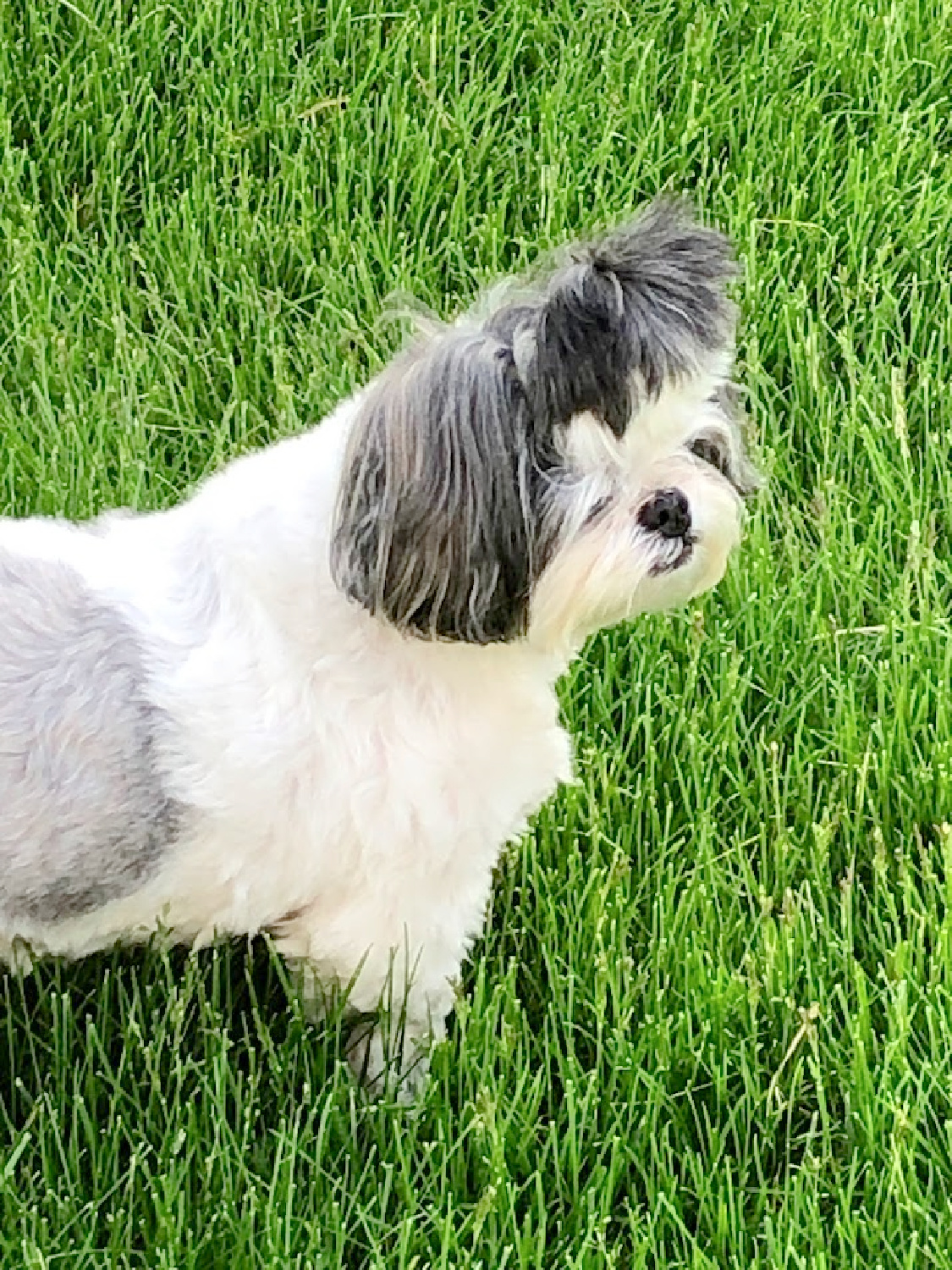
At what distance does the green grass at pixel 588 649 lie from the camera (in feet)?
5.32

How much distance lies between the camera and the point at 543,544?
1.37 m

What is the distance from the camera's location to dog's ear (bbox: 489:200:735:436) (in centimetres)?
130

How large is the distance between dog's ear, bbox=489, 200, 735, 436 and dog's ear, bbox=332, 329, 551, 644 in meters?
0.03

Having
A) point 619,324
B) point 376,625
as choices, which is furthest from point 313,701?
point 619,324

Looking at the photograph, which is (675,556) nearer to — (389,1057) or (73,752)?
(73,752)

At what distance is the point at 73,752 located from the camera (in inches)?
58.2

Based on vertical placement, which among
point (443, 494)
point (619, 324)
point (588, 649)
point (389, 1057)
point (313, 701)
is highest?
point (588, 649)

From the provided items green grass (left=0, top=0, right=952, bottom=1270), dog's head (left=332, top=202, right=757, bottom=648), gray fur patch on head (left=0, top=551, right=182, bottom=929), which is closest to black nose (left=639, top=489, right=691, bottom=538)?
dog's head (left=332, top=202, right=757, bottom=648)

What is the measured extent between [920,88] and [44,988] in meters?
1.91

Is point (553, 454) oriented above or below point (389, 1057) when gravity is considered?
above

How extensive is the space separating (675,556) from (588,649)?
693 mm

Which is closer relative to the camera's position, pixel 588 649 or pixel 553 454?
pixel 553 454

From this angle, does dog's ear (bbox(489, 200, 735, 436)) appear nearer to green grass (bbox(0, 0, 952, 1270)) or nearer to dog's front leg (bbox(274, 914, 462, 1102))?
dog's front leg (bbox(274, 914, 462, 1102))

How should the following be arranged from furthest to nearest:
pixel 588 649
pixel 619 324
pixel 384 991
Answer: pixel 588 649, pixel 384 991, pixel 619 324
